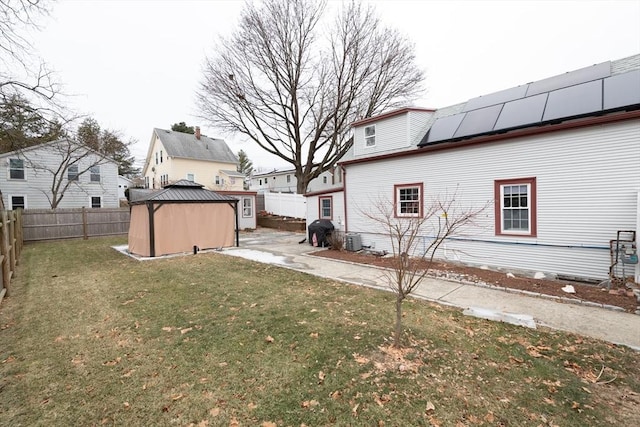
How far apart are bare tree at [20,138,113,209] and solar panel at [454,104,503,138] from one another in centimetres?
2124

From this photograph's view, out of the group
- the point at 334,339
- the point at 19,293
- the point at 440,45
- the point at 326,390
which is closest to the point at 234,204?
the point at 19,293

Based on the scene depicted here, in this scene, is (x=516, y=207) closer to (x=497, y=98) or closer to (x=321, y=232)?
(x=497, y=98)

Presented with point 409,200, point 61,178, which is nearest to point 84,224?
point 61,178

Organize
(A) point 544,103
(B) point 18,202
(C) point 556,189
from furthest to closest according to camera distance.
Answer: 1. (B) point 18,202
2. (A) point 544,103
3. (C) point 556,189

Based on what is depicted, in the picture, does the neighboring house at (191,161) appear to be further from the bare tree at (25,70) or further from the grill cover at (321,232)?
the bare tree at (25,70)

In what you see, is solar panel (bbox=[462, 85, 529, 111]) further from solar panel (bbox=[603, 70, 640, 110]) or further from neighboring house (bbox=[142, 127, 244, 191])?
neighboring house (bbox=[142, 127, 244, 191])

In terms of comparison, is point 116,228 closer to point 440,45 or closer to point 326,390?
point 326,390

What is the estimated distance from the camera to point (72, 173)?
19.5 m

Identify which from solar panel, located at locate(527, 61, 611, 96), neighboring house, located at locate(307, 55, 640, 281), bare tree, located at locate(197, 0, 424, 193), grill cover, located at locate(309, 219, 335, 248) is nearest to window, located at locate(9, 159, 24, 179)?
bare tree, located at locate(197, 0, 424, 193)

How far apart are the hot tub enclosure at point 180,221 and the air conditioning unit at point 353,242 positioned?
5089 millimetres

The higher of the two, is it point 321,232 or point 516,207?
point 516,207

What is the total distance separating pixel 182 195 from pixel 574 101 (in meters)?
13.0

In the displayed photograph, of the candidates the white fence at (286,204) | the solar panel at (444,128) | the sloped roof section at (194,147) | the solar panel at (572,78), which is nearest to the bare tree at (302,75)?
the white fence at (286,204)

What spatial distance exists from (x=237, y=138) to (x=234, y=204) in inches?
512
